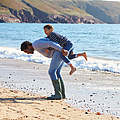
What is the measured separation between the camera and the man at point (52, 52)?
24.2 ft

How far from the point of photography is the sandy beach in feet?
21.6

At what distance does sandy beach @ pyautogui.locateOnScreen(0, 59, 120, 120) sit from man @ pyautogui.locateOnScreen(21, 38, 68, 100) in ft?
1.04

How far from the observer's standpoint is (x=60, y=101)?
7887 millimetres

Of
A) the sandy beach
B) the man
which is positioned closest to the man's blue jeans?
the man

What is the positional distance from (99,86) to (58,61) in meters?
2.64

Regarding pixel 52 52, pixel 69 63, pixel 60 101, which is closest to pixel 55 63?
pixel 52 52

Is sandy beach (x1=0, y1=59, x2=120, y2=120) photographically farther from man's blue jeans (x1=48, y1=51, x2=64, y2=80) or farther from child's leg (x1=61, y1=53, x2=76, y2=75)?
child's leg (x1=61, y1=53, x2=76, y2=75)

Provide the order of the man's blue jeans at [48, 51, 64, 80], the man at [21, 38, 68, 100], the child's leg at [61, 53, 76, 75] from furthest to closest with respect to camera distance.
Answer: the man's blue jeans at [48, 51, 64, 80] → the child's leg at [61, 53, 76, 75] → the man at [21, 38, 68, 100]

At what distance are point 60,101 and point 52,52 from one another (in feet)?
3.89

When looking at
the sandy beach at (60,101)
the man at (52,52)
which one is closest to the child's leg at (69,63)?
the man at (52,52)

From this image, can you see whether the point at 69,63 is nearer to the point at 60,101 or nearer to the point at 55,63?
the point at 55,63

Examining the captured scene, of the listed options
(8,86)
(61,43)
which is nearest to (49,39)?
(61,43)

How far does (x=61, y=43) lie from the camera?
757 cm

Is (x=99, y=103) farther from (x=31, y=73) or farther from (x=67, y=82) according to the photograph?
(x=31, y=73)
